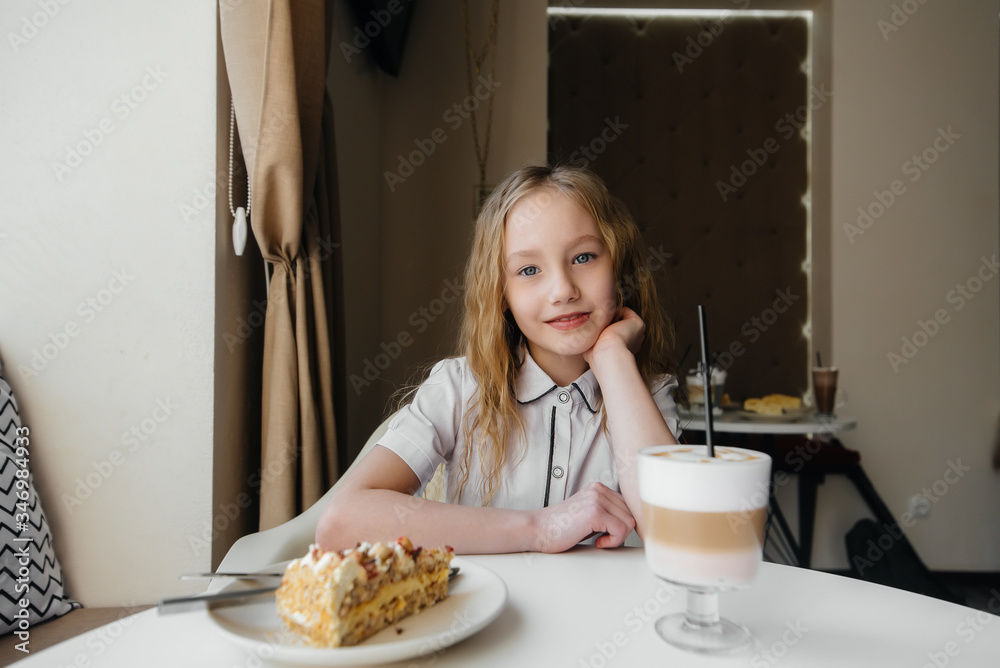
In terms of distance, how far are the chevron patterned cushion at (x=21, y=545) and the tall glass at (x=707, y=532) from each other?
1203 millimetres

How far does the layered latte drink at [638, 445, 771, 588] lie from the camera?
0.52m

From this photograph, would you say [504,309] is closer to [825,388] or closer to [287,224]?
[287,224]

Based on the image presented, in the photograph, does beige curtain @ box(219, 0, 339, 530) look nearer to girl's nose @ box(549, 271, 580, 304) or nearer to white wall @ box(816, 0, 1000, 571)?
girl's nose @ box(549, 271, 580, 304)

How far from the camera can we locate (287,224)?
4.96 feet

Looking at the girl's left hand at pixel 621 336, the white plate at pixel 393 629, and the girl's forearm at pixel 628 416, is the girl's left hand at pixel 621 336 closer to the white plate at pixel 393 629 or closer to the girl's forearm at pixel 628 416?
the girl's forearm at pixel 628 416

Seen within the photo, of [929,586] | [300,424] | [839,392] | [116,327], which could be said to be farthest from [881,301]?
[116,327]

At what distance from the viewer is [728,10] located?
3.27 metres

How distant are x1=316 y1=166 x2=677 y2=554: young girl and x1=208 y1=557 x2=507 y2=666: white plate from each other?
384mm

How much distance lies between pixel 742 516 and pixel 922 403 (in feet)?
10.1

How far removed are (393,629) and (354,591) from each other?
64 millimetres

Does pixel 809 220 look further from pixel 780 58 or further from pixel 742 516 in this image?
pixel 742 516

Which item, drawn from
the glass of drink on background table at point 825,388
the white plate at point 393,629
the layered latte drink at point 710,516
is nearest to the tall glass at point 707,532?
the layered latte drink at point 710,516

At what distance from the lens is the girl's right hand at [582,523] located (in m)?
0.80

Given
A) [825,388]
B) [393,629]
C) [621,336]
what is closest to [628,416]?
[621,336]
